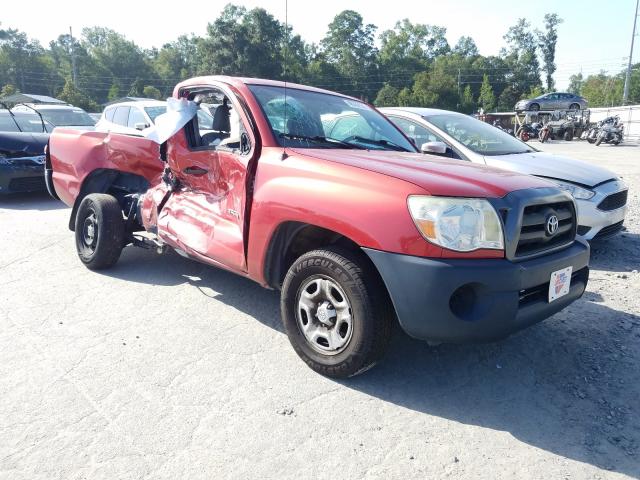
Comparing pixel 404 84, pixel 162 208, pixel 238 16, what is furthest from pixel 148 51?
pixel 162 208

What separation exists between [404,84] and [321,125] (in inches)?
3488

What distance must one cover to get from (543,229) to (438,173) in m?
0.67

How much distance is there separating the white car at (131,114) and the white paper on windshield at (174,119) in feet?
16.0

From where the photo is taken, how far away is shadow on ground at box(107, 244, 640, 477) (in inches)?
96.3

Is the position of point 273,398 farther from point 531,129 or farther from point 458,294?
point 531,129

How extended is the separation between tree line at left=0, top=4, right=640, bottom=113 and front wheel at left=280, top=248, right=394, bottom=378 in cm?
6184

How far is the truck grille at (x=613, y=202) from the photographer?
203 inches

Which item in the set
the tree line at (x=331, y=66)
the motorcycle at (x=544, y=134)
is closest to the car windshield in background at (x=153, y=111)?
the motorcycle at (x=544, y=134)

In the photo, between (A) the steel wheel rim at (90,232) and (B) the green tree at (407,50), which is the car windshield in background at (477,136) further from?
(B) the green tree at (407,50)

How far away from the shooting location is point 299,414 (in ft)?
8.49

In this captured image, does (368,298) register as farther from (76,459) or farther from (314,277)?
(76,459)

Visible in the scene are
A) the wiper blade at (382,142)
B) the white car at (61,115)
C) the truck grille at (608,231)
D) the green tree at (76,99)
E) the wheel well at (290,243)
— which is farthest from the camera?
the green tree at (76,99)

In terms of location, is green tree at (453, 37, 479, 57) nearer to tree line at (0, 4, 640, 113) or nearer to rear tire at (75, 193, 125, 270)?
tree line at (0, 4, 640, 113)

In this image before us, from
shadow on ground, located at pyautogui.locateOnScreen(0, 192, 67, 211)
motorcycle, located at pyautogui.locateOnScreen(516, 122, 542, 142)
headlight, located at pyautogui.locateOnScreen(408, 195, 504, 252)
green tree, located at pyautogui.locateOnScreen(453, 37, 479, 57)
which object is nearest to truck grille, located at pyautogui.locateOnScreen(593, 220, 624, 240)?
headlight, located at pyautogui.locateOnScreen(408, 195, 504, 252)
